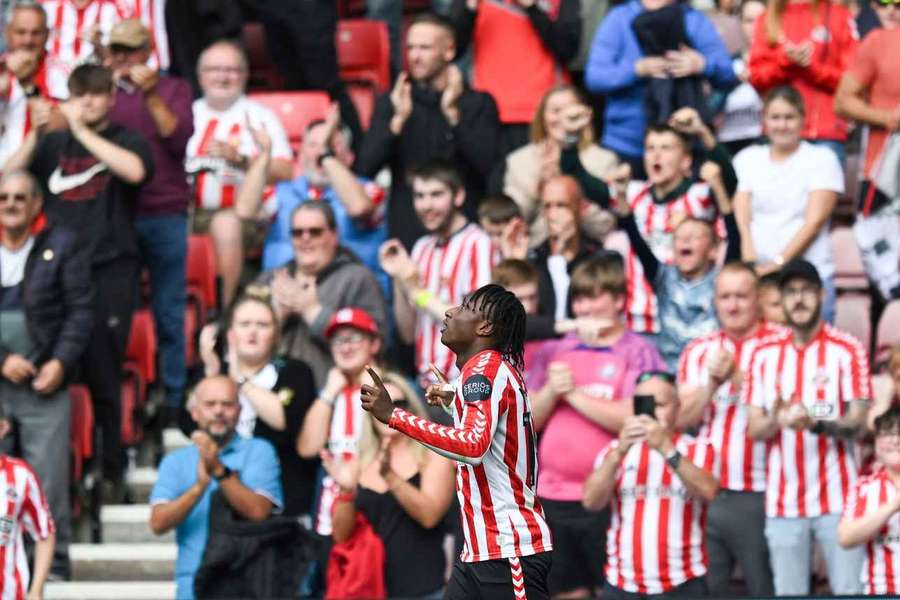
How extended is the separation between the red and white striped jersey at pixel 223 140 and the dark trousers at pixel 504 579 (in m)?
4.92

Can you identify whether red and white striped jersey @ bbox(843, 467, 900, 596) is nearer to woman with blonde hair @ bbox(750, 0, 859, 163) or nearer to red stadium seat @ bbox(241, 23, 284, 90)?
woman with blonde hair @ bbox(750, 0, 859, 163)

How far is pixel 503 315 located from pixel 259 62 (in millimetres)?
6833

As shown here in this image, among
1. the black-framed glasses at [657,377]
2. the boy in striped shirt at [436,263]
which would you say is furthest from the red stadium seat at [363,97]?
the black-framed glasses at [657,377]

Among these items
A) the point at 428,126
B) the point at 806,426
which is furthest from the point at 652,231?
the point at 806,426

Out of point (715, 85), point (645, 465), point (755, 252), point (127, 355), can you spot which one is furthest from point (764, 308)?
point (127, 355)

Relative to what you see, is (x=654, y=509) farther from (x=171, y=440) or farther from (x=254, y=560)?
(x=171, y=440)

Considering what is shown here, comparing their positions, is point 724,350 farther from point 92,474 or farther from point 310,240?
point 92,474

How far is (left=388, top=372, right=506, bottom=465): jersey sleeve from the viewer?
16.3ft

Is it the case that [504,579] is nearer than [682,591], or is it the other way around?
[504,579]

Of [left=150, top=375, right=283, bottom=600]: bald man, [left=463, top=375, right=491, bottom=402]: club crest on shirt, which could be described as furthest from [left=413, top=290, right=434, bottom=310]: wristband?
→ [left=463, top=375, right=491, bottom=402]: club crest on shirt

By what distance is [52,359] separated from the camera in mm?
8094

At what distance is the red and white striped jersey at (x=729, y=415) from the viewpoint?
7.59 m

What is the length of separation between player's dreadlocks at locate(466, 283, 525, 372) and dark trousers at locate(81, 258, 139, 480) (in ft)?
11.9

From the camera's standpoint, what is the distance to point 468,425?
16.6ft
